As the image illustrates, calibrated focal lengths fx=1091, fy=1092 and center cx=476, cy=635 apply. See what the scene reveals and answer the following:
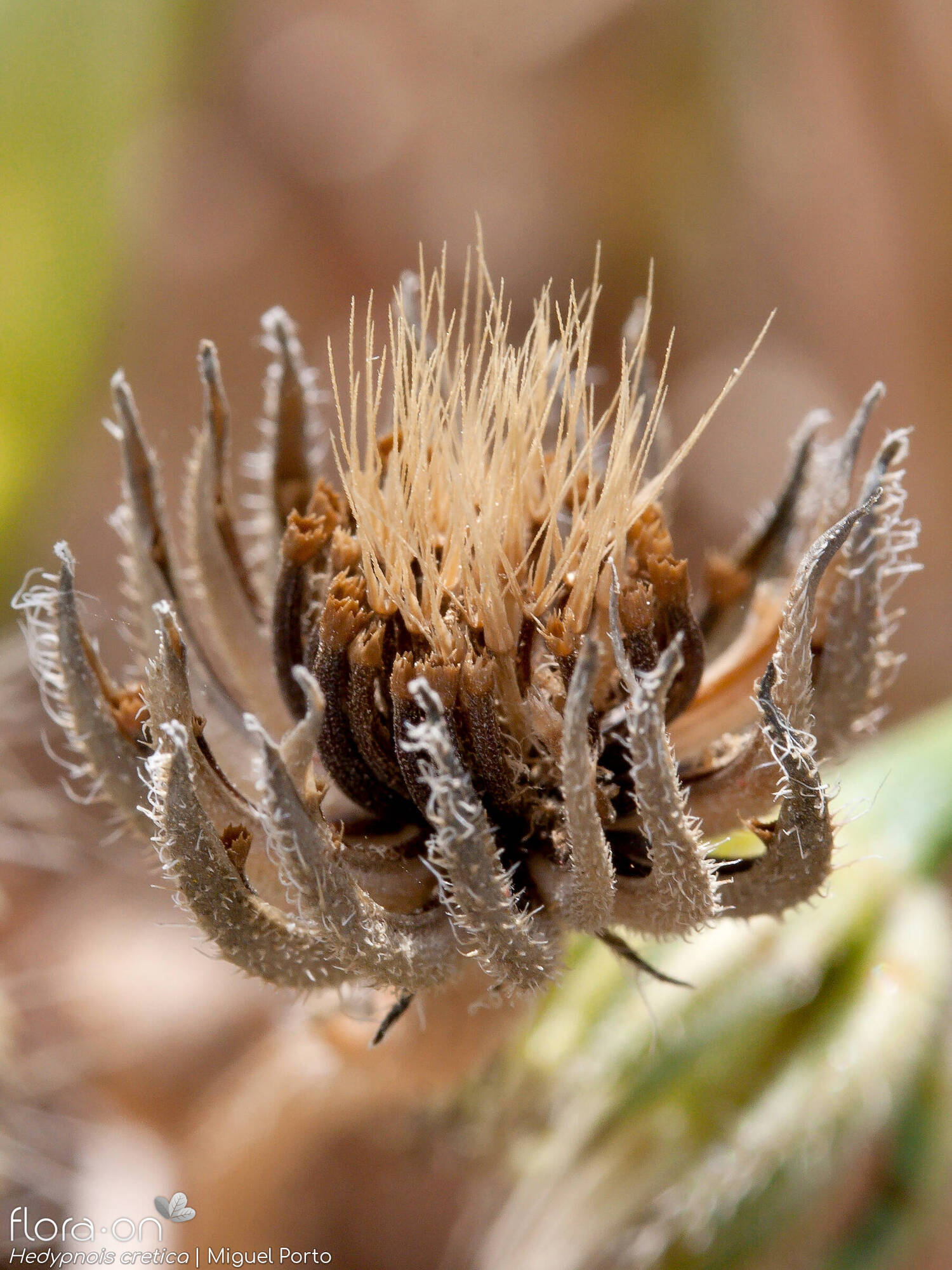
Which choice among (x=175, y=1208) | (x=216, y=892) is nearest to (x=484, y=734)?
(x=216, y=892)

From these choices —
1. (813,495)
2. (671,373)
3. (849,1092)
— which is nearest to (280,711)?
(813,495)

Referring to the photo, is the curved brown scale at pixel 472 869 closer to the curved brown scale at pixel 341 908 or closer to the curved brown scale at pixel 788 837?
the curved brown scale at pixel 341 908

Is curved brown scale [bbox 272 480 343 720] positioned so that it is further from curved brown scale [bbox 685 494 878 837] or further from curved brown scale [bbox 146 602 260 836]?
curved brown scale [bbox 685 494 878 837]

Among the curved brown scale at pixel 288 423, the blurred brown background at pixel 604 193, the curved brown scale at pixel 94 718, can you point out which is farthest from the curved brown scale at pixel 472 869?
the blurred brown background at pixel 604 193

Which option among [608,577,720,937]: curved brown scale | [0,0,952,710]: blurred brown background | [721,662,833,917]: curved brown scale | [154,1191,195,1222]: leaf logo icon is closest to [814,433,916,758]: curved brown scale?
[721,662,833,917]: curved brown scale

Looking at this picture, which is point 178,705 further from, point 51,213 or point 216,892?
point 51,213

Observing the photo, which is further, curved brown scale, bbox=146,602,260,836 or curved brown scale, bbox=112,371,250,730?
curved brown scale, bbox=112,371,250,730
